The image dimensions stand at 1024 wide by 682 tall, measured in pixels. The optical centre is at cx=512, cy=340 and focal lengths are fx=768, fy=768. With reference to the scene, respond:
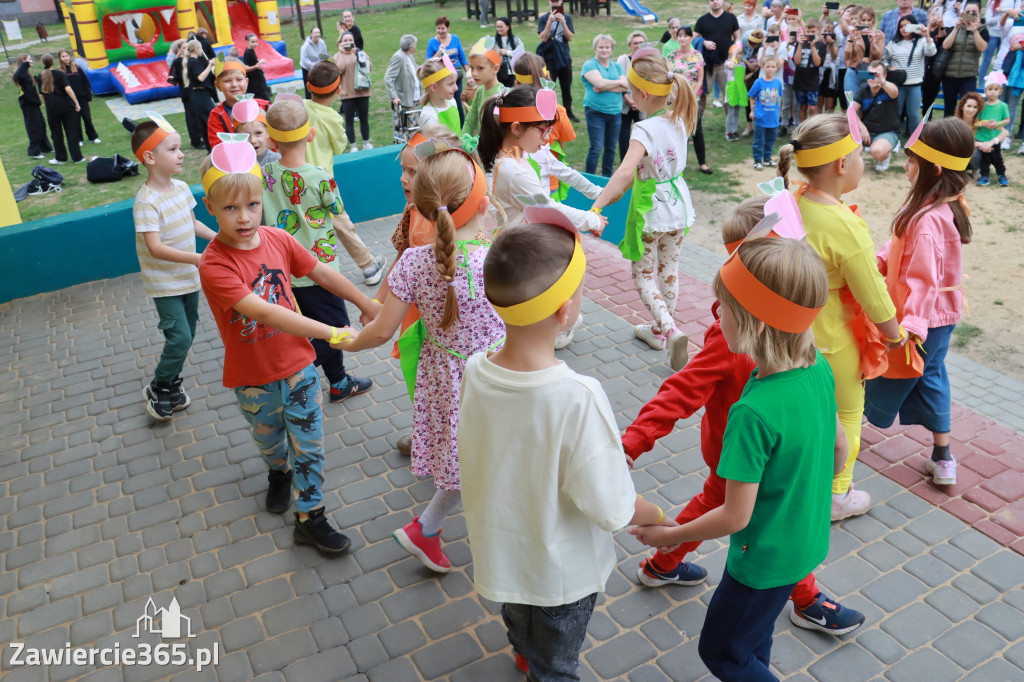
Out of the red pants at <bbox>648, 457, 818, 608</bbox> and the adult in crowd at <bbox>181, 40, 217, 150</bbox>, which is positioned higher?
the adult in crowd at <bbox>181, 40, 217, 150</bbox>

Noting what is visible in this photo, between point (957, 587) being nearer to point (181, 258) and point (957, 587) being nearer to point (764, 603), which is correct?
point (764, 603)

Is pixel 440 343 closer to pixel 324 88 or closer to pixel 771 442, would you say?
pixel 771 442

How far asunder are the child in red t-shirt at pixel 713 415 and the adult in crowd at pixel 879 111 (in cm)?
844

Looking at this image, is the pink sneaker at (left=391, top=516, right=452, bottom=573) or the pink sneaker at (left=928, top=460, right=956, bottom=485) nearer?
the pink sneaker at (left=391, top=516, right=452, bottom=573)

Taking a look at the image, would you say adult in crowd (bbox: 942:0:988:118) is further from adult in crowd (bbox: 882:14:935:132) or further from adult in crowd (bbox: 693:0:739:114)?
adult in crowd (bbox: 693:0:739:114)

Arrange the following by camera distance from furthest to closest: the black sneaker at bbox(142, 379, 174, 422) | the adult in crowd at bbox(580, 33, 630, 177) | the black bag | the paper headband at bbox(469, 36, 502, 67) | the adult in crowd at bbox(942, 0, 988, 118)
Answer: the black bag → the adult in crowd at bbox(942, 0, 988, 118) → the adult in crowd at bbox(580, 33, 630, 177) → the paper headband at bbox(469, 36, 502, 67) → the black sneaker at bbox(142, 379, 174, 422)

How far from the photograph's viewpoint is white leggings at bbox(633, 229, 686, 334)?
17.7 ft

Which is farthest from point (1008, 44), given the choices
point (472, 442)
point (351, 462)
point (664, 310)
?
point (472, 442)

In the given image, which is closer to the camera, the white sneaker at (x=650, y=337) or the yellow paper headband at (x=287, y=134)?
the yellow paper headband at (x=287, y=134)

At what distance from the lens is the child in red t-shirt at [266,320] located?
3.30 meters

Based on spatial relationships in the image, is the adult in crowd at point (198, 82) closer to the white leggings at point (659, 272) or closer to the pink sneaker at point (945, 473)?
the white leggings at point (659, 272)

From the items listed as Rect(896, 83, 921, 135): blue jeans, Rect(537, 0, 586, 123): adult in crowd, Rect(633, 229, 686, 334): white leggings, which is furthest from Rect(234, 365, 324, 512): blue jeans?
Rect(537, 0, 586, 123): adult in crowd

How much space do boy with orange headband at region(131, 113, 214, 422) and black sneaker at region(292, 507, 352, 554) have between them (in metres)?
1.76

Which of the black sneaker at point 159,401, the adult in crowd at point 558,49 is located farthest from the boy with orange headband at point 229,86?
the adult in crowd at point 558,49
